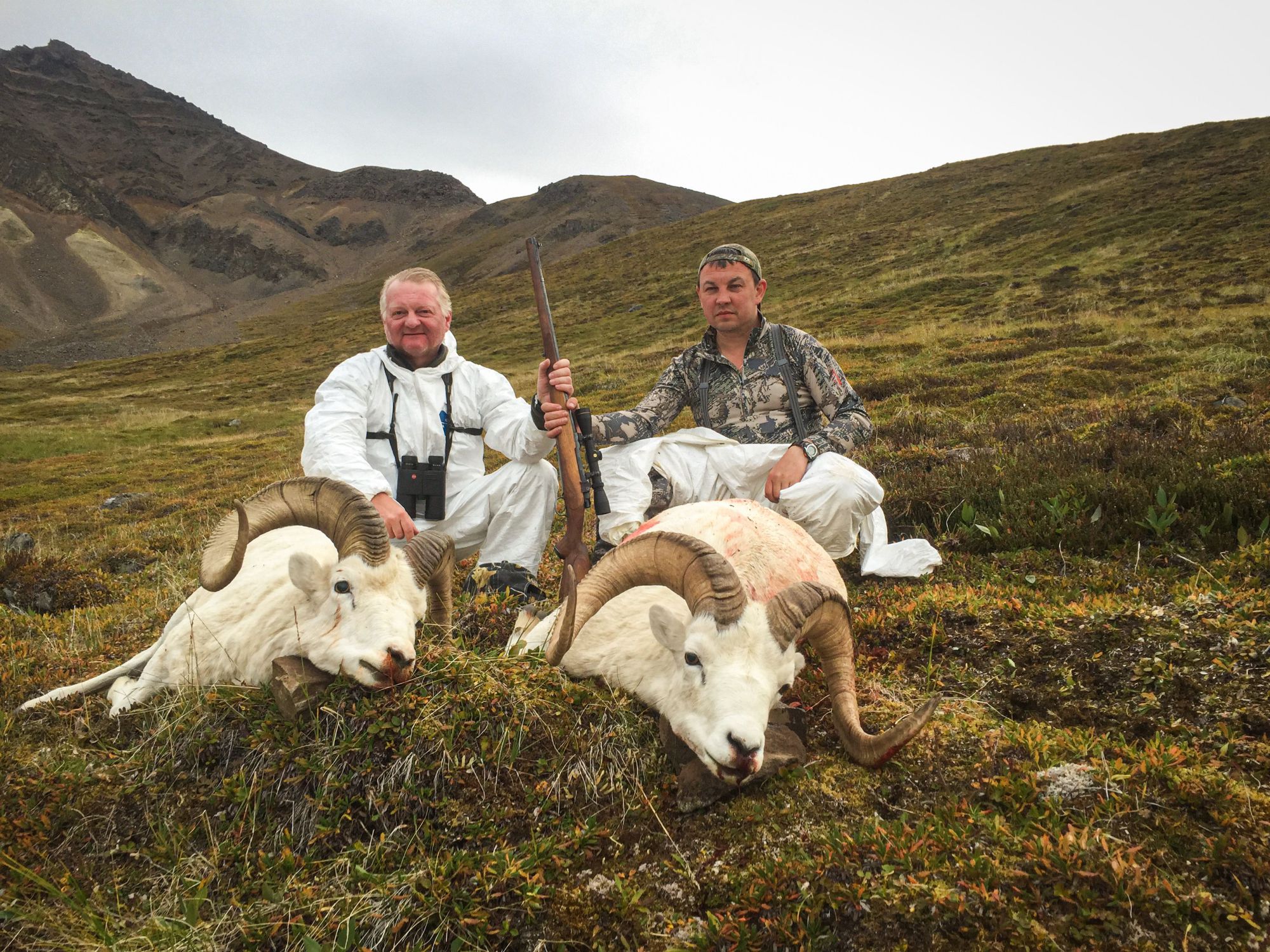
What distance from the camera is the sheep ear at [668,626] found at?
156 inches

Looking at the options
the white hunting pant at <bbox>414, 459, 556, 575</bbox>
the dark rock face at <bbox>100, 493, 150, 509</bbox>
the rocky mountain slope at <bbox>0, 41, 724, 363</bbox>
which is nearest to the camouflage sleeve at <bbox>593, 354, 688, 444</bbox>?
the white hunting pant at <bbox>414, 459, 556, 575</bbox>

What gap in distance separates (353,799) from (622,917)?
4.93 feet

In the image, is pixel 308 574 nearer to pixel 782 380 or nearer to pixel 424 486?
pixel 424 486

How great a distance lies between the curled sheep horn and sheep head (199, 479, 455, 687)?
2123 millimetres

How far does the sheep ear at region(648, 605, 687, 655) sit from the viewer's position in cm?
397

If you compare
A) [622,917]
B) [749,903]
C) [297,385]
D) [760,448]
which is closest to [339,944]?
[622,917]

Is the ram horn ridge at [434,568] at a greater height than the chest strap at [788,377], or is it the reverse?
the chest strap at [788,377]

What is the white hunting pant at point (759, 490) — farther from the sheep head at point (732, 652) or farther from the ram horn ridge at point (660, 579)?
the sheep head at point (732, 652)

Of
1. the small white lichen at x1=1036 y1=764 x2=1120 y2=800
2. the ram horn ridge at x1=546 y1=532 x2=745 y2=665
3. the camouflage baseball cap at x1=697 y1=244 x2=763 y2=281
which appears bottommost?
the small white lichen at x1=1036 y1=764 x2=1120 y2=800

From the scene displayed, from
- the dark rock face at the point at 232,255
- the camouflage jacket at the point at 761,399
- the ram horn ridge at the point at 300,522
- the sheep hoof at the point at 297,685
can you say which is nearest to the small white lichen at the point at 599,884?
the sheep hoof at the point at 297,685

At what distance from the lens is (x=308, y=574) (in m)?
4.21

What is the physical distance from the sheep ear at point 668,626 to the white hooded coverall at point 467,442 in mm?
2934

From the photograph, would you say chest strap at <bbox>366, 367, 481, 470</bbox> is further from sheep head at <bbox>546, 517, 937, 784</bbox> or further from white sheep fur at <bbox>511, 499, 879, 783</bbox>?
sheep head at <bbox>546, 517, 937, 784</bbox>

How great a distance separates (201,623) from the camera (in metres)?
4.69
